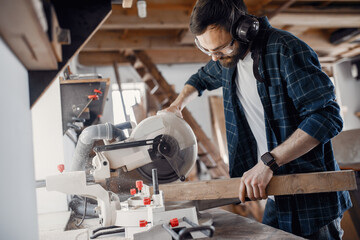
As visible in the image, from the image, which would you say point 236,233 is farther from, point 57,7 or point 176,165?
point 57,7

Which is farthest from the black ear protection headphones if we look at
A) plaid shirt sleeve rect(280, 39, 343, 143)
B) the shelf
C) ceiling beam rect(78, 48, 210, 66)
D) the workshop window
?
the workshop window

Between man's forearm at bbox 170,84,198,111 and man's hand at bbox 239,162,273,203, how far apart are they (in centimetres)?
69

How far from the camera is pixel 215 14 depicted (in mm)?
1423

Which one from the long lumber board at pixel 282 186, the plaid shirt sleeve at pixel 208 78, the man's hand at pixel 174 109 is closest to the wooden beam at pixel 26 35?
the long lumber board at pixel 282 186

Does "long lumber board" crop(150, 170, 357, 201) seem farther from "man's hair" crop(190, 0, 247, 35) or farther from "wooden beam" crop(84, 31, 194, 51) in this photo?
"wooden beam" crop(84, 31, 194, 51)

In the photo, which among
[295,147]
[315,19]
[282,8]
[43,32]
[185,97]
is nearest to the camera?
[43,32]

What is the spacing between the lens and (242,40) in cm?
143

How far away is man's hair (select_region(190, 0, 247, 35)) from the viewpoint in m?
1.42

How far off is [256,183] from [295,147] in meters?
0.21

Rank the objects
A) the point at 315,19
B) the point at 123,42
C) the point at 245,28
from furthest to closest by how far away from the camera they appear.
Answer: the point at 123,42
the point at 315,19
the point at 245,28

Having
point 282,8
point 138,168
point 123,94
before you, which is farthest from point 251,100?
point 123,94

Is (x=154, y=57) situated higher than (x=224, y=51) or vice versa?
(x=154, y=57)

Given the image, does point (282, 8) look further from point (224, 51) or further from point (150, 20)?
point (224, 51)

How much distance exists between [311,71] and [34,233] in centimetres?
113
